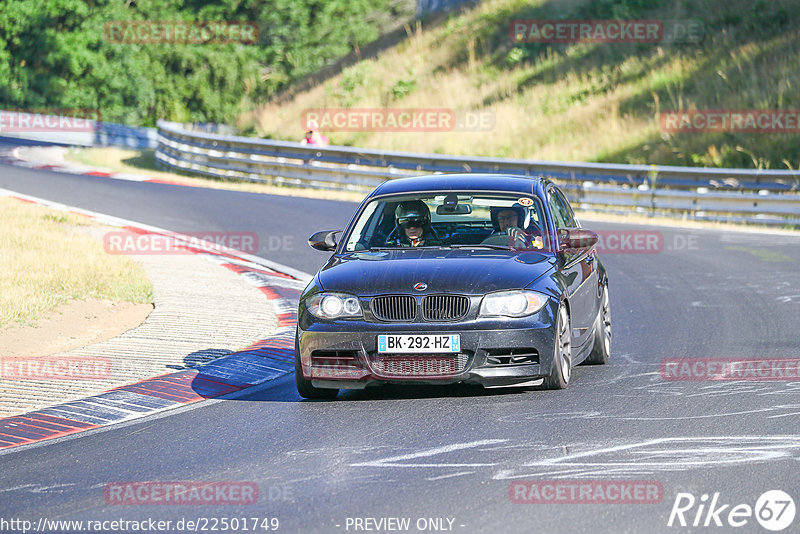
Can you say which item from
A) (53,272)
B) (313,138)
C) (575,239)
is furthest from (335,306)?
(313,138)

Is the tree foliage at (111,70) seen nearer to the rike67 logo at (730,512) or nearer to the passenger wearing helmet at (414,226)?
the passenger wearing helmet at (414,226)

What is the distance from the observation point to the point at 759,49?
33.0 metres

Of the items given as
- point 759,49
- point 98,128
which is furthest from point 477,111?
point 98,128

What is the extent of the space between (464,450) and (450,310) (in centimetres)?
142

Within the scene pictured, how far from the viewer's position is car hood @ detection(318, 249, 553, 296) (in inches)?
323

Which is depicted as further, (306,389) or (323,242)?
(323,242)

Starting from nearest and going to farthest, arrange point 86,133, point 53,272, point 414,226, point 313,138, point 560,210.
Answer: point 414,226 → point 560,210 → point 53,272 → point 313,138 → point 86,133

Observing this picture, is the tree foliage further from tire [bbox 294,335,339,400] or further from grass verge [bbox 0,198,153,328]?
tire [bbox 294,335,339,400]

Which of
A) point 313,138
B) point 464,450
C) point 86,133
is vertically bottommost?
point 464,450

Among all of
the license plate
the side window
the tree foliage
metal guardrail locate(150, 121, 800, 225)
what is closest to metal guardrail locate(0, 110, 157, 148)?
the tree foliage

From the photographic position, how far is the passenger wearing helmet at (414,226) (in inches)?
366

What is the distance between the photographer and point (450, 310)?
8.13 meters

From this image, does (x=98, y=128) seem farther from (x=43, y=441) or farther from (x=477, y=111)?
(x=43, y=441)

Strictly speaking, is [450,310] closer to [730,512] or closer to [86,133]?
[730,512]
